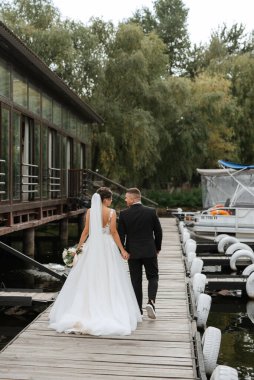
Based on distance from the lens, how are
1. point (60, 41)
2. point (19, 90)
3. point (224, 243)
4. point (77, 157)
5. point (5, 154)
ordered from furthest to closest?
point (60, 41), point (77, 157), point (224, 243), point (19, 90), point (5, 154)

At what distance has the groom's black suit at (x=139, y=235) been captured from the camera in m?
7.72

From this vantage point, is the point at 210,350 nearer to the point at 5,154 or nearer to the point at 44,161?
the point at 5,154

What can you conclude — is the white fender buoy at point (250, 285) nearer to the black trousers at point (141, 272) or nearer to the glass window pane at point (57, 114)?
the black trousers at point (141, 272)

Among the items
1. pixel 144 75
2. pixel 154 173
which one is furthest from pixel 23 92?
pixel 154 173

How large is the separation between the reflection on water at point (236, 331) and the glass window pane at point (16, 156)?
17.7 feet

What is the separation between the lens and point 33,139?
1712 cm

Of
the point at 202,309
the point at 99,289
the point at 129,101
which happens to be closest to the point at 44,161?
the point at 202,309

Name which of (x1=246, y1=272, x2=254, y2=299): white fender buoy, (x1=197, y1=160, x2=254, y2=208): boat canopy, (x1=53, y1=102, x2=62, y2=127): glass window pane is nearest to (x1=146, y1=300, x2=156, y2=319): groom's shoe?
(x1=246, y1=272, x2=254, y2=299): white fender buoy

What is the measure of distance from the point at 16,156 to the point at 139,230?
7.73 m

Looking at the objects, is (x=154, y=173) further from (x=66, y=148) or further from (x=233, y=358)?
(x=233, y=358)

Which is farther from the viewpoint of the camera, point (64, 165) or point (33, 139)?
point (64, 165)

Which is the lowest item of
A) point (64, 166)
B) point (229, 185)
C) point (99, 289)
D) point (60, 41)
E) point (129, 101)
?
point (99, 289)

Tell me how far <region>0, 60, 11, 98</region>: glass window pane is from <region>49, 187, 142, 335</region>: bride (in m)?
6.77

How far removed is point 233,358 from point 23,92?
9.29 meters
